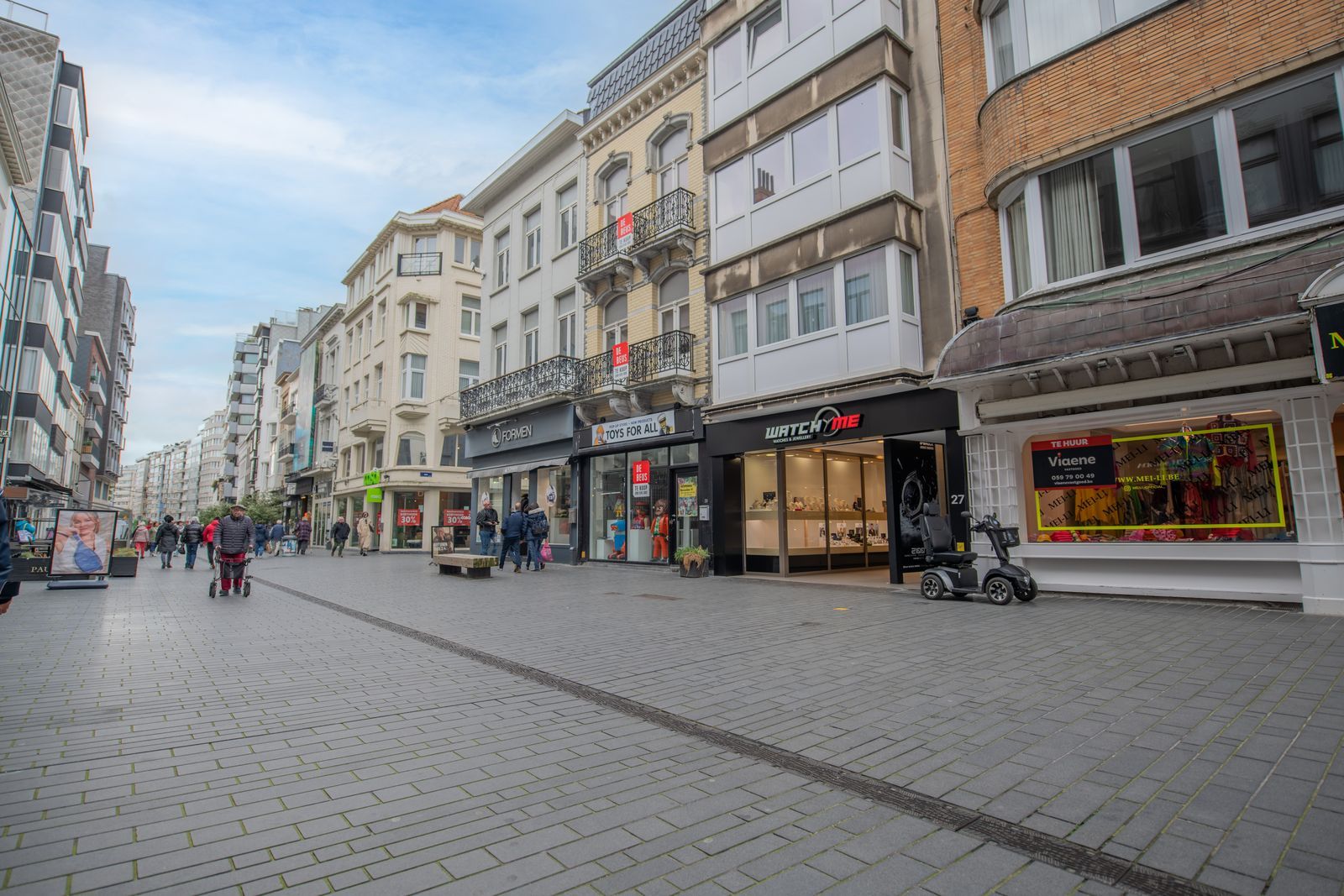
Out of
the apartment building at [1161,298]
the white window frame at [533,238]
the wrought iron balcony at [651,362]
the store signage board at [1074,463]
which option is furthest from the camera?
the white window frame at [533,238]

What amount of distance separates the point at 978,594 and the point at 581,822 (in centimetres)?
946

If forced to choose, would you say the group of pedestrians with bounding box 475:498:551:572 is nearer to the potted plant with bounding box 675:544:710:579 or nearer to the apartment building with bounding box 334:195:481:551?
the potted plant with bounding box 675:544:710:579

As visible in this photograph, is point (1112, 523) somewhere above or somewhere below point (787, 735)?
above

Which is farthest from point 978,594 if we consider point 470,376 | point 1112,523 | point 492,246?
point 470,376

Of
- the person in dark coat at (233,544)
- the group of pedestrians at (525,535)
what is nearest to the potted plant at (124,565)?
the person in dark coat at (233,544)

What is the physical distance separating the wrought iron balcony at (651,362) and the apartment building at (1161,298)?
7.25 metres

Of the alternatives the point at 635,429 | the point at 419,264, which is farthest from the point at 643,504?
the point at 419,264

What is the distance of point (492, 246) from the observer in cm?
2720

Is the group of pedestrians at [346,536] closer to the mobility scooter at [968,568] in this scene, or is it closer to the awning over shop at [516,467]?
the awning over shop at [516,467]

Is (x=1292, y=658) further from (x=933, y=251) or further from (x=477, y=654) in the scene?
(x=933, y=251)

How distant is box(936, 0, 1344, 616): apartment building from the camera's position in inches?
328

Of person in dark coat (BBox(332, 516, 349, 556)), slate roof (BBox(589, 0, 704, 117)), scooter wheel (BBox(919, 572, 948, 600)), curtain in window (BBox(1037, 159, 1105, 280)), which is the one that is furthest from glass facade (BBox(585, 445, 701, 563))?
person in dark coat (BBox(332, 516, 349, 556))

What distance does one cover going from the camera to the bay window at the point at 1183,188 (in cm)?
852

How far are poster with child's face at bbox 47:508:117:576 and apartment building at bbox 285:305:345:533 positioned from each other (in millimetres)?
30877
